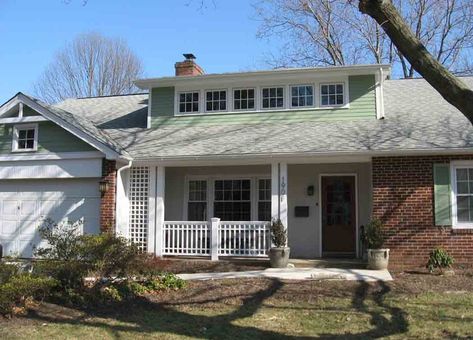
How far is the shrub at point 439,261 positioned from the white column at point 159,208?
21.2 feet

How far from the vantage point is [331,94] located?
14.8m

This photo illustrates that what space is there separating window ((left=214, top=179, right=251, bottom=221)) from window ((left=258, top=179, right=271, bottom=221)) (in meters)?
0.30

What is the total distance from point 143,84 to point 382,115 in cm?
675

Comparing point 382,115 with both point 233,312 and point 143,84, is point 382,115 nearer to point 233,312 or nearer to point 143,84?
point 143,84

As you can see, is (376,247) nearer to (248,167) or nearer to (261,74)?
(248,167)

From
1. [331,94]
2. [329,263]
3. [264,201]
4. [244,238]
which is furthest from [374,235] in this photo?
[331,94]

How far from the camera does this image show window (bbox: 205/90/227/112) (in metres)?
15.5

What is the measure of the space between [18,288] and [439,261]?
8.51 m

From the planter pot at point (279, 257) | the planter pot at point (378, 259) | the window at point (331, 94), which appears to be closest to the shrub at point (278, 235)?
the planter pot at point (279, 257)

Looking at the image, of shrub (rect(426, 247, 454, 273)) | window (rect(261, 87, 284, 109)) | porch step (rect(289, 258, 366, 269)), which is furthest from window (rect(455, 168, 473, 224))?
window (rect(261, 87, 284, 109))

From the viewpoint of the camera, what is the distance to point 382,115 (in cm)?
1457

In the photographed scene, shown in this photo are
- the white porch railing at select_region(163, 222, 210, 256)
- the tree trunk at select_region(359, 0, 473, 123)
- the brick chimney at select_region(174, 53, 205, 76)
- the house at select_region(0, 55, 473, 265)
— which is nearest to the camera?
the tree trunk at select_region(359, 0, 473, 123)

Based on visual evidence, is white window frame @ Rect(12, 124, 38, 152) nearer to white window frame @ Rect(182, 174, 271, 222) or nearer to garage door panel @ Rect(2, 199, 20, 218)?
garage door panel @ Rect(2, 199, 20, 218)

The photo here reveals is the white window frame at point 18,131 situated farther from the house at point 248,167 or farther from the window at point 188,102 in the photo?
the window at point 188,102
